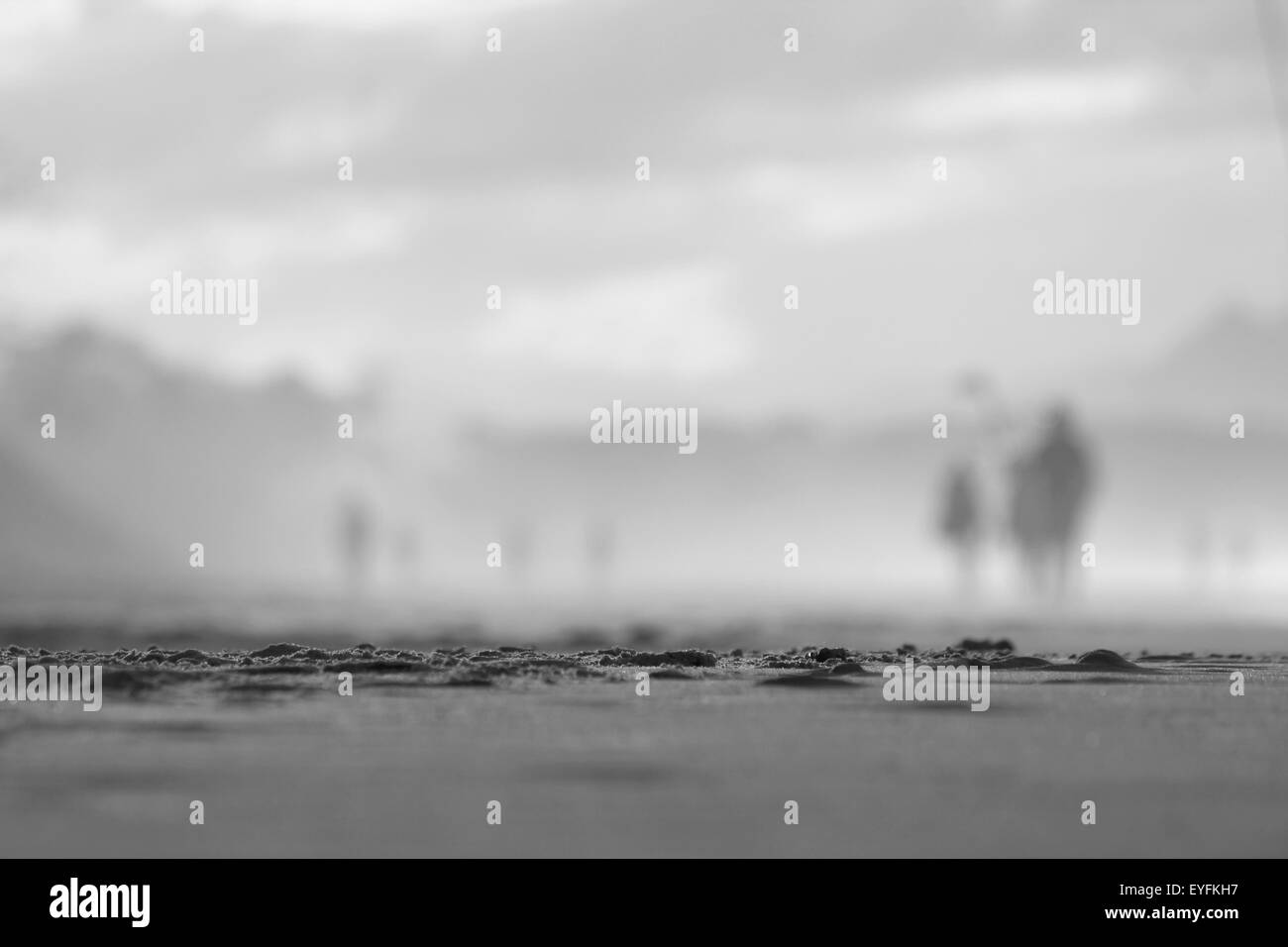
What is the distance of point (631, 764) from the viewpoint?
19.8 metres

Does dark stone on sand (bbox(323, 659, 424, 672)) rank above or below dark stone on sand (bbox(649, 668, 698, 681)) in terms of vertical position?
above

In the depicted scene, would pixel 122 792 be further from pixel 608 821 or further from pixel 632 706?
pixel 632 706

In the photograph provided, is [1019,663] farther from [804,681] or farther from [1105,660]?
[804,681]

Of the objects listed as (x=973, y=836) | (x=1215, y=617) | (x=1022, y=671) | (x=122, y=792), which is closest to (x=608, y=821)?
(x=973, y=836)

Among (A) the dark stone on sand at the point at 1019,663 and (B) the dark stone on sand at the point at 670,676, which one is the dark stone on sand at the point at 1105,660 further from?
(B) the dark stone on sand at the point at 670,676

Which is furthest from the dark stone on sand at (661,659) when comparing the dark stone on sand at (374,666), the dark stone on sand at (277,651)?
the dark stone on sand at (277,651)

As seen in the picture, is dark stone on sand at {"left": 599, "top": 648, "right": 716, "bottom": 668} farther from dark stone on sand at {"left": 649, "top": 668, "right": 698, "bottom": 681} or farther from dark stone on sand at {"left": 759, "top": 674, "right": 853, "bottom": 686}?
dark stone on sand at {"left": 759, "top": 674, "right": 853, "bottom": 686}

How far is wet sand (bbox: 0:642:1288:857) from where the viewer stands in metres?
16.5

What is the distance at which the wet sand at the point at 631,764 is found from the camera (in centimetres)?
1648

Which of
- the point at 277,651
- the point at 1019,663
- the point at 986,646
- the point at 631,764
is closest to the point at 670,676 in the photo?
the point at 1019,663

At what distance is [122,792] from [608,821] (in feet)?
17.3

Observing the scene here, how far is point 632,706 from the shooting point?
953 inches

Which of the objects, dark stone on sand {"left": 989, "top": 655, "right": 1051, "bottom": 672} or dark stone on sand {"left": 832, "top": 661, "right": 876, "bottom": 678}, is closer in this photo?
dark stone on sand {"left": 832, "top": 661, "right": 876, "bottom": 678}

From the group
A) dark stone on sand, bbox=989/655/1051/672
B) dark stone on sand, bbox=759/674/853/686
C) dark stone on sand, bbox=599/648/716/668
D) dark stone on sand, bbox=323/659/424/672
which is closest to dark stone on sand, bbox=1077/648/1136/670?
dark stone on sand, bbox=989/655/1051/672
